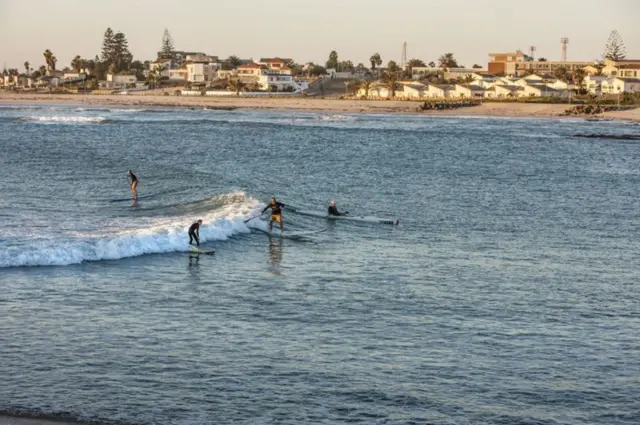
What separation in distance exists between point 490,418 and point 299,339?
5.04m

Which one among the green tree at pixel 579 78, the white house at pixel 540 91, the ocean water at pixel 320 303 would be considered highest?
the green tree at pixel 579 78

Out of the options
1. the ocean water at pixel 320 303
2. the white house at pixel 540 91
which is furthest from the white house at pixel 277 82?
the ocean water at pixel 320 303

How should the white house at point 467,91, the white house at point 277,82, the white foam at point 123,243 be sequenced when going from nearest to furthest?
the white foam at point 123,243, the white house at point 467,91, the white house at point 277,82

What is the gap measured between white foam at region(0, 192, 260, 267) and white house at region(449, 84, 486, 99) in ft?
453

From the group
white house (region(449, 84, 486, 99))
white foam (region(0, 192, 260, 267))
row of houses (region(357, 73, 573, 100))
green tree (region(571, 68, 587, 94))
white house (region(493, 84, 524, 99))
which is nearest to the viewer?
white foam (region(0, 192, 260, 267))

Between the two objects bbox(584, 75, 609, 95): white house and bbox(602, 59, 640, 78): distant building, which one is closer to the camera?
bbox(584, 75, 609, 95): white house

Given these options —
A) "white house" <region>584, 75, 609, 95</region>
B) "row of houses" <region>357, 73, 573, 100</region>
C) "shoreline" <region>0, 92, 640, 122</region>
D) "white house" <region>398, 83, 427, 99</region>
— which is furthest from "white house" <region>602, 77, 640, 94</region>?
"white house" <region>398, 83, 427, 99</region>

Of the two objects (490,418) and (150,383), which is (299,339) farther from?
(490,418)

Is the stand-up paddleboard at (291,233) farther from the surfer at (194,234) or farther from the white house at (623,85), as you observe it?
the white house at (623,85)

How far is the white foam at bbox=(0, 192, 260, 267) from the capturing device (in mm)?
25750

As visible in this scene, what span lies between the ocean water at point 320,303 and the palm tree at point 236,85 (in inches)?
5410

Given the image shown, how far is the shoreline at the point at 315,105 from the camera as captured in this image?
132750 millimetres

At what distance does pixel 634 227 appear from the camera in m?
34.5

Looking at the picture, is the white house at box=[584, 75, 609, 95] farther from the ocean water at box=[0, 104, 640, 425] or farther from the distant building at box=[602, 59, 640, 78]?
the ocean water at box=[0, 104, 640, 425]
